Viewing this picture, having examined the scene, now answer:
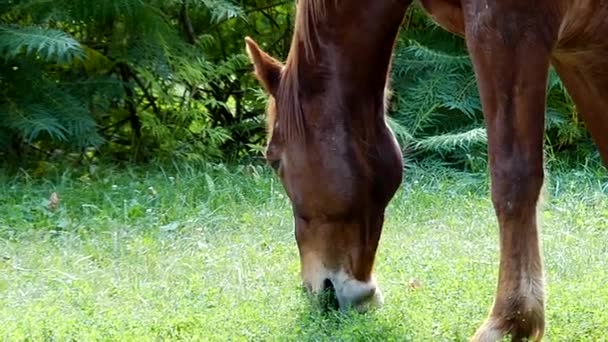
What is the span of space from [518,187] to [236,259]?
166 centimetres

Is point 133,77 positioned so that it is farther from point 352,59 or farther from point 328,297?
point 328,297

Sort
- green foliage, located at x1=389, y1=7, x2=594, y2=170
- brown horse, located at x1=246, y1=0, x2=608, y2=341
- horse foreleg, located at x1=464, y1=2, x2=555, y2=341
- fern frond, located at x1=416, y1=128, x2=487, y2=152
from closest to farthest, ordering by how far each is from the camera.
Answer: horse foreleg, located at x1=464, y1=2, x2=555, y2=341
brown horse, located at x1=246, y1=0, x2=608, y2=341
fern frond, located at x1=416, y1=128, x2=487, y2=152
green foliage, located at x1=389, y1=7, x2=594, y2=170

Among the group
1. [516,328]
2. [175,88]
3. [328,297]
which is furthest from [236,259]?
[175,88]

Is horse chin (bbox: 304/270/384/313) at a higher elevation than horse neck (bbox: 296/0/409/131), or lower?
lower

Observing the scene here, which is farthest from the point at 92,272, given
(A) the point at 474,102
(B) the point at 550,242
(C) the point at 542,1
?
(A) the point at 474,102

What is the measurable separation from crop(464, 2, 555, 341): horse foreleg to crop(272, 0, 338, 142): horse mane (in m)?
0.68

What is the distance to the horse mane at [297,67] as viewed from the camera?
11.0 feet

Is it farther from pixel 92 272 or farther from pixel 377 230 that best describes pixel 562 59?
pixel 92 272

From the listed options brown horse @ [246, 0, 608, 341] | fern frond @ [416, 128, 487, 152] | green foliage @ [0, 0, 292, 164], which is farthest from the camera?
fern frond @ [416, 128, 487, 152]

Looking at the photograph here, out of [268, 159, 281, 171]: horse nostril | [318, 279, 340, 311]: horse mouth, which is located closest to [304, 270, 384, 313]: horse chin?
[318, 279, 340, 311]: horse mouth

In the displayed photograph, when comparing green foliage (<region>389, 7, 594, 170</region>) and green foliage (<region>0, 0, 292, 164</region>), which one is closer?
green foliage (<region>0, 0, 292, 164</region>)

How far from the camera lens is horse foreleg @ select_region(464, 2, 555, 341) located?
9.12 feet

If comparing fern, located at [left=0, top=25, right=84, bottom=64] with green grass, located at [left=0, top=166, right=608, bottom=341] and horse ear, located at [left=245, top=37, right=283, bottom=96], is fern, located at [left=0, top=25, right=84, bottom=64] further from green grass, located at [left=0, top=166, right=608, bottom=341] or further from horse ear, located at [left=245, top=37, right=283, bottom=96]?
horse ear, located at [left=245, top=37, right=283, bottom=96]

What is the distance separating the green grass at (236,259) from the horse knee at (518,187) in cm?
43
